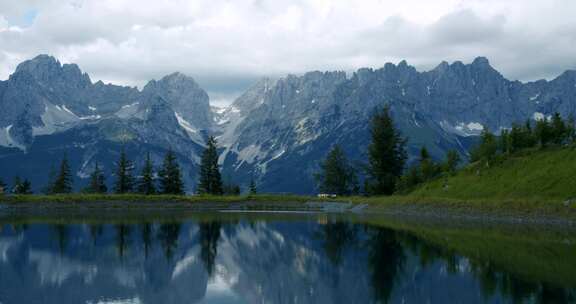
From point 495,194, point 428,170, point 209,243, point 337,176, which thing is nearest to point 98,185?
point 337,176

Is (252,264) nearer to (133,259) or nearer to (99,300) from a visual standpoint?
(133,259)

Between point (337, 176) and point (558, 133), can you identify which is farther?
point (337, 176)

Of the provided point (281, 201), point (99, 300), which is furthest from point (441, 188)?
point (99, 300)

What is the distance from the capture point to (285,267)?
4512cm

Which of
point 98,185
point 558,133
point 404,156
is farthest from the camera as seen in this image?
point 98,185

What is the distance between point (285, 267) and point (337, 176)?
133m

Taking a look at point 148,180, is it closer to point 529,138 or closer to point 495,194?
point 495,194

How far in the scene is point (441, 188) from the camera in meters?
123

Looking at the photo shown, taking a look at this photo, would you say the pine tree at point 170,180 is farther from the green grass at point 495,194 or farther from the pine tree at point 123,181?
the green grass at point 495,194

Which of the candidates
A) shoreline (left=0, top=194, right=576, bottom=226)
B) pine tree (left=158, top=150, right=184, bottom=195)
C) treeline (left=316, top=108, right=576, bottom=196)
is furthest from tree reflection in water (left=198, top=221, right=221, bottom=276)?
pine tree (left=158, top=150, right=184, bottom=195)

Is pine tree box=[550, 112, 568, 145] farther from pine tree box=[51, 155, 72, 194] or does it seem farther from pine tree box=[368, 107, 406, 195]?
pine tree box=[51, 155, 72, 194]

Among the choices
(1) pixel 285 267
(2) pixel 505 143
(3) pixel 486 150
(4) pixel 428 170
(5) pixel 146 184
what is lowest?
(1) pixel 285 267

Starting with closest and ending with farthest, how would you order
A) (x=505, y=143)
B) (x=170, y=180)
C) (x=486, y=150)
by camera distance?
1. (x=486, y=150)
2. (x=505, y=143)
3. (x=170, y=180)

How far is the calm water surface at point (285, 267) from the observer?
33875mm
